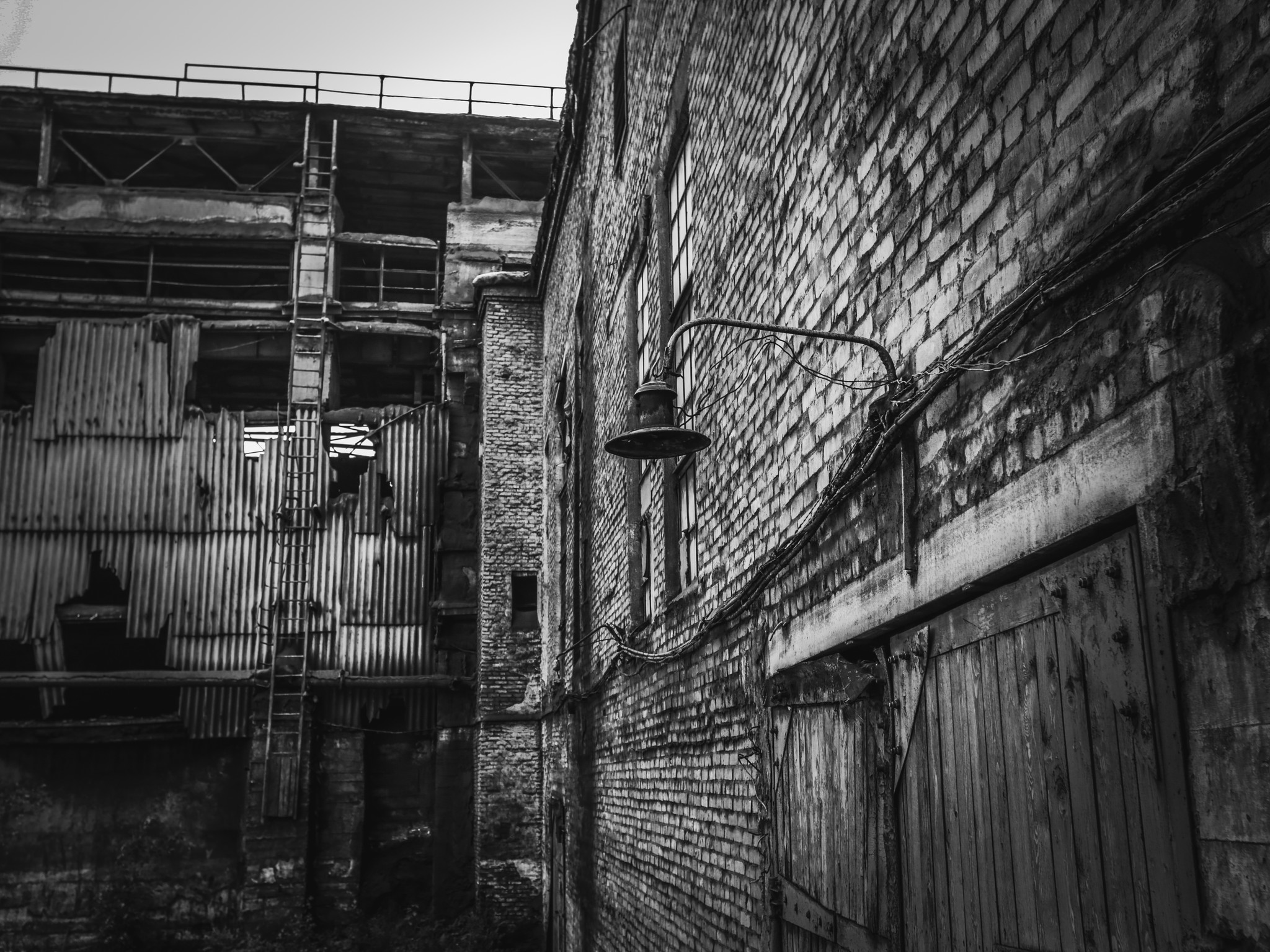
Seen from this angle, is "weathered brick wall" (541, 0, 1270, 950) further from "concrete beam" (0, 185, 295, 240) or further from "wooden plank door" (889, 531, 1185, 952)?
"concrete beam" (0, 185, 295, 240)

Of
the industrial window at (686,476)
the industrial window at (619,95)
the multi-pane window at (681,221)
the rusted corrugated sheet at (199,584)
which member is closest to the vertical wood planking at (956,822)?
the industrial window at (686,476)

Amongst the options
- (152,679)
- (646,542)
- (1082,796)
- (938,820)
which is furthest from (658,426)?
(152,679)

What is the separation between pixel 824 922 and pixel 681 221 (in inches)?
180

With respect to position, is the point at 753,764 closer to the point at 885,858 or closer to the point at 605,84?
the point at 885,858

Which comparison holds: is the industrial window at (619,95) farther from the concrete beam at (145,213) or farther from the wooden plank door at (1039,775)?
the concrete beam at (145,213)

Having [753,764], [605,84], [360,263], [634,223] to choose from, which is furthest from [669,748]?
[360,263]

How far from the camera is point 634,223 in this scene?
27.5ft

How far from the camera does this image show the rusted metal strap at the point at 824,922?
3.43 meters

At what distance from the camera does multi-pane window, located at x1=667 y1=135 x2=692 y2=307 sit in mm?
6590

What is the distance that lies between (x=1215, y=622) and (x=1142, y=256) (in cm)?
75

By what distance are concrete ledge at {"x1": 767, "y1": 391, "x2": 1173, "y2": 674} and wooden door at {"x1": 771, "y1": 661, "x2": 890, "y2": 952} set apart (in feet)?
0.84

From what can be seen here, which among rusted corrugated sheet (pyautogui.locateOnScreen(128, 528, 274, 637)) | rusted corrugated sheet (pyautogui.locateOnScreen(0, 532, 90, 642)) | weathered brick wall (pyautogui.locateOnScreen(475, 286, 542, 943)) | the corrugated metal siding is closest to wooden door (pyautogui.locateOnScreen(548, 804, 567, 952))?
weathered brick wall (pyautogui.locateOnScreen(475, 286, 542, 943))

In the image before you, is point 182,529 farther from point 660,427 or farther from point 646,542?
point 660,427

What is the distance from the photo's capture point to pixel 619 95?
31.1ft
